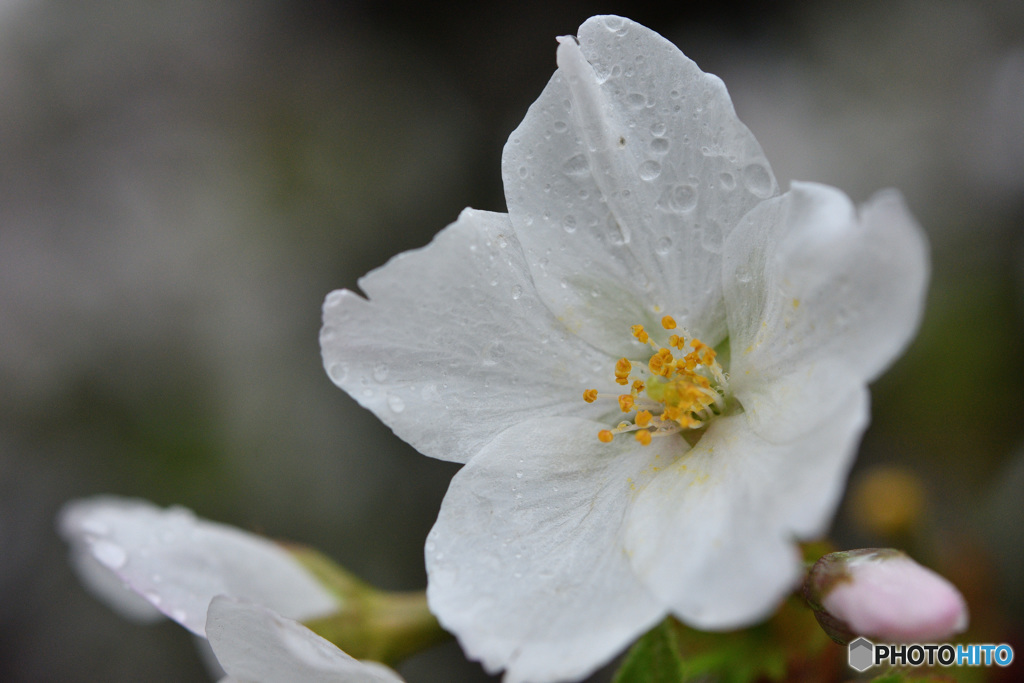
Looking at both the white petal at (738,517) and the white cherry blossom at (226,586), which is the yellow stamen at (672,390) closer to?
the white petal at (738,517)

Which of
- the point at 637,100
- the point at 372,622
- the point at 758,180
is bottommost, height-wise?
the point at 372,622

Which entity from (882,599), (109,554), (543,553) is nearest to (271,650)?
(543,553)

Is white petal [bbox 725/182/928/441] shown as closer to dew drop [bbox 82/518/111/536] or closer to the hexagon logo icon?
the hexagon logo icon

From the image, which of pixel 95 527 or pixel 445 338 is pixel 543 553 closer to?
pixel 445 338

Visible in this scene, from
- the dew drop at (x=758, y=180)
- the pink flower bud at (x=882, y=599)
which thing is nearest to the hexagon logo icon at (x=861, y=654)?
the pink flower bud at (x=882, y=599)

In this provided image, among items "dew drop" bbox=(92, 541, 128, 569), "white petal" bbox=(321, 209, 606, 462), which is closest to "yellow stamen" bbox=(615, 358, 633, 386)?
"white petal" bbox=(321, 209, 606, 462)

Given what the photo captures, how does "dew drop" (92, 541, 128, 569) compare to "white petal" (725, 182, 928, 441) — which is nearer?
"white petal" (725, 182, 928, 441)
